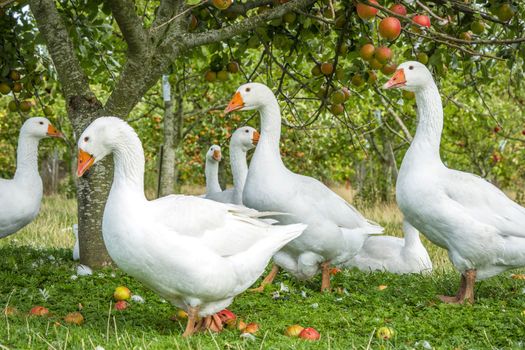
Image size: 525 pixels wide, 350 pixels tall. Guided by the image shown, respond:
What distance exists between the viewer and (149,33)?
562 cm

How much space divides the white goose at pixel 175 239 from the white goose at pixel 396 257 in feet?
11.1

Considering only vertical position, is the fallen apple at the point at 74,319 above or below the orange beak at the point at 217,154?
below

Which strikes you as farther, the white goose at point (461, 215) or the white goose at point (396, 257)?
the white goose at point (396, 257)

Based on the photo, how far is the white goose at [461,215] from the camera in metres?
5.30

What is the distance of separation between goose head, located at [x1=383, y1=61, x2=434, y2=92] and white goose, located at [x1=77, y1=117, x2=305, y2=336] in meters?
1.97

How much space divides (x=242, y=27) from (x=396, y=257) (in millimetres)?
3774

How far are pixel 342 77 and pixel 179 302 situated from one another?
8.93 feet

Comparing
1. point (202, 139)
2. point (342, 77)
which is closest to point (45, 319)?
point (342, 77)

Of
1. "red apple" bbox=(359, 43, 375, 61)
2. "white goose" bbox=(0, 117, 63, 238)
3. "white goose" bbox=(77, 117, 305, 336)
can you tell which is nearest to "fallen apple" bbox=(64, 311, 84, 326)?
"white goose" bbox=(77, 117, 305, 336)

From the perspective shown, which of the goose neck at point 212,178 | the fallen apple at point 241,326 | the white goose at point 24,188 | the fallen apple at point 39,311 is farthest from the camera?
the goose neck at point 212,178

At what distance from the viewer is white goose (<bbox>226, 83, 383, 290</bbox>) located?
227 inches

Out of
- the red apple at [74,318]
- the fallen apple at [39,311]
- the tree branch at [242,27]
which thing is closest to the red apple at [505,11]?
the tree branch at [242,27]

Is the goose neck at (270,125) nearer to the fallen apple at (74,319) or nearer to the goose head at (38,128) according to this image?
the fallen apple at (74,319)

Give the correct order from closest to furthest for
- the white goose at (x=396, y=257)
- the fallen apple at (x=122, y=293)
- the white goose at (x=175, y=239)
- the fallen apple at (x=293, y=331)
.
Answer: the white goose at (x=175, y=239), the fallen apple at (x=293, y=331), the fallen apple at (x=122, y=293), the white goose at (x=396, y=257)
